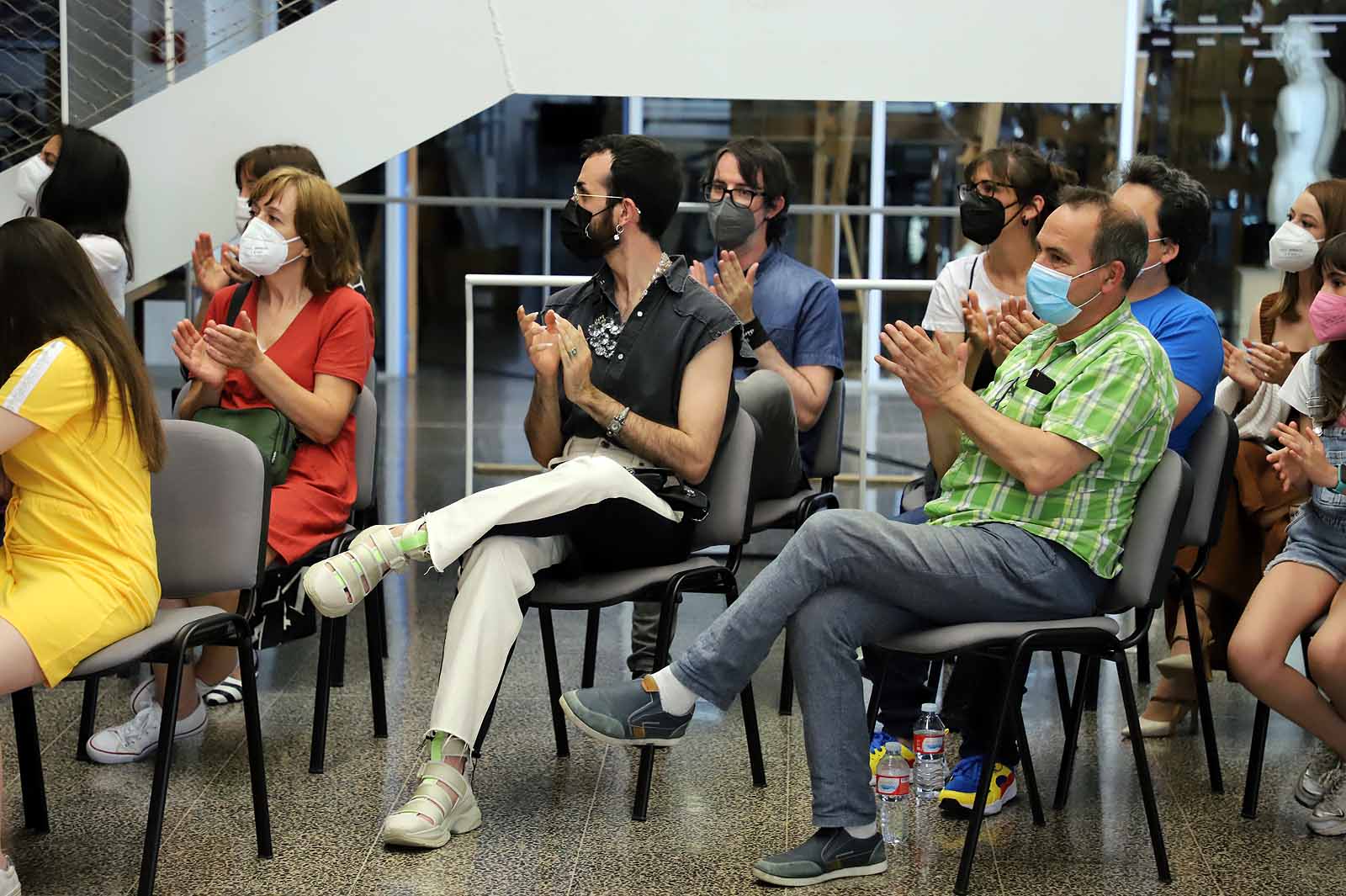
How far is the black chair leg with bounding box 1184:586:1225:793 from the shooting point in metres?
3.23

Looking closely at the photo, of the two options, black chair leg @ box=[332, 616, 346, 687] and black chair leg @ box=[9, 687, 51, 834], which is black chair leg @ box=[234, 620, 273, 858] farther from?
black chair leg @ box=[332, 616, 346, 687]

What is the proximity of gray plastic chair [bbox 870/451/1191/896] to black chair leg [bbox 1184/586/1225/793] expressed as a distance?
19.7 inches

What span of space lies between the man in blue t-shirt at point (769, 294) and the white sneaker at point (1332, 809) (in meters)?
1.38

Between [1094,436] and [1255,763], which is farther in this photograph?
[1255,763]

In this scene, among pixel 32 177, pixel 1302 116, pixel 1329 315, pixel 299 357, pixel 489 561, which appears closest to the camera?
pixel 489 561

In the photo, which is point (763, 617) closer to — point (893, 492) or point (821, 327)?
point (821, 327)

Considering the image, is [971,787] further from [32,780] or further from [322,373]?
[32,780]

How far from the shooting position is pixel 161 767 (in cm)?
248

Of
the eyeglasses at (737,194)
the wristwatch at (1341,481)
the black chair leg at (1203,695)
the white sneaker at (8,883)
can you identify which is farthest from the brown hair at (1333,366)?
the white sneaker at (8,883)

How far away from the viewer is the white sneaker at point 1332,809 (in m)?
2.97

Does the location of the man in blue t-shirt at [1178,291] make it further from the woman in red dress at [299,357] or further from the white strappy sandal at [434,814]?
the woman in red dress at [299,357]

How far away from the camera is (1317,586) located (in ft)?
9.82

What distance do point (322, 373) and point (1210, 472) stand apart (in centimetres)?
195

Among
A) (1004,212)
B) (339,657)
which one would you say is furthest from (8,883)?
(1004,212)
